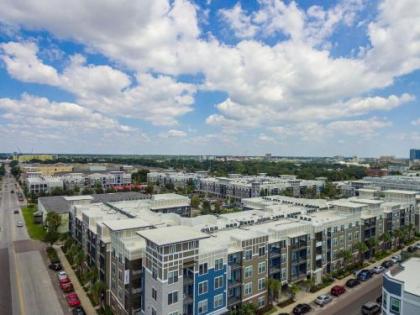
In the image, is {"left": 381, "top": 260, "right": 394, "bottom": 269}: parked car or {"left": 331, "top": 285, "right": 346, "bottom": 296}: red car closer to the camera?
{"left": 331, "top": 285, "right": 346, "bottom": 296}: red car

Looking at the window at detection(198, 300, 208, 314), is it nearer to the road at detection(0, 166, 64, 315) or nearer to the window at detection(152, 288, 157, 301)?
the window at detection(152, 288, 157, 301)

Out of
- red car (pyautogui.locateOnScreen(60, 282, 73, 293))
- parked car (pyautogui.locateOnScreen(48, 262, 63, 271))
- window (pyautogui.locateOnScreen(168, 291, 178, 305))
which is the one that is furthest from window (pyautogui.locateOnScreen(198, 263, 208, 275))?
parked car (pyautogui.locateOnScreen(48, 262, 63, 271))

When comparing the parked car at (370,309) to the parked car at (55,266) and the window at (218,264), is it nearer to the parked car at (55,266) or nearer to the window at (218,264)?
the window at (218,264)

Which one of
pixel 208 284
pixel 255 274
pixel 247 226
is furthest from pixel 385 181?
pixel 208 284

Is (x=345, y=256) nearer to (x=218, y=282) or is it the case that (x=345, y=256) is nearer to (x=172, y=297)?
(x=218, y=282)

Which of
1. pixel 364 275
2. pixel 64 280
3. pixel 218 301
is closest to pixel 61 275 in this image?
pixel 64 280

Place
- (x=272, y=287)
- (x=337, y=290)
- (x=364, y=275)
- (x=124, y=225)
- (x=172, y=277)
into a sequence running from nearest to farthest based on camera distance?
(x=172, y=277) → (x=124, y=225) → (x=272, y=287) → (x=337, y=290) → (x=364, y=275)

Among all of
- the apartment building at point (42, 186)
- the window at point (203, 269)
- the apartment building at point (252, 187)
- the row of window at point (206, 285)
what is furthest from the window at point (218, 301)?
the apartment building at point (42, 186)
